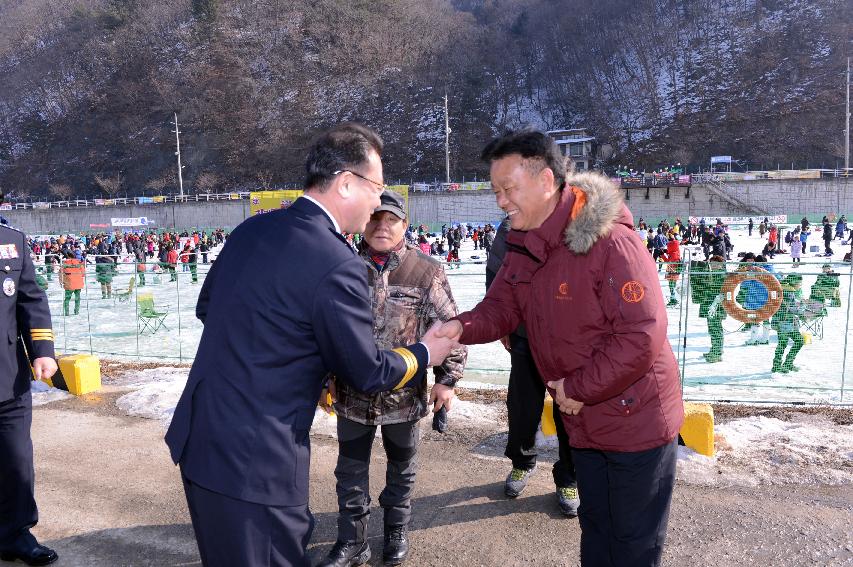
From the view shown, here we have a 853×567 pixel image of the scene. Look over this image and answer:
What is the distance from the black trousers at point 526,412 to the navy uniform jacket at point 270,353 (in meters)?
1.97

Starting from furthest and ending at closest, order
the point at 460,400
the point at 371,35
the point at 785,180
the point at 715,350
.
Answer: the point at 371,35
the point at 785,180
the point at 715,350
the point at 460,400

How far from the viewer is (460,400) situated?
594cm

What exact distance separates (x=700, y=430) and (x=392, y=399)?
2.45 meters

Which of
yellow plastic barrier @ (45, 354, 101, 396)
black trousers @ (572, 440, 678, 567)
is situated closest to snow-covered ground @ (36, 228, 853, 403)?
yellow plastic barrier @ (45, 354, 101, 396)

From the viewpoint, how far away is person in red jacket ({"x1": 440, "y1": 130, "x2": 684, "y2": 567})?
2156 millimetres

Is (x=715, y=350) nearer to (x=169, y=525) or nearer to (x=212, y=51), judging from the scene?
(x=169, y=525)

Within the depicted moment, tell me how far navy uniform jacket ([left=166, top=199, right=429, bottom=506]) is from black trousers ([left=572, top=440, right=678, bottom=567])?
1.04 m

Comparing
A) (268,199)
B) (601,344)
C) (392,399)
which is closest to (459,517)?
(392,399)

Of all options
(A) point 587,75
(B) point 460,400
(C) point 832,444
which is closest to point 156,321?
(B) point 460,400

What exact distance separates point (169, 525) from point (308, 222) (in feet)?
8.77

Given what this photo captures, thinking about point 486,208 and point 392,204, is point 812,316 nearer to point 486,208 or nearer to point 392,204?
point 392,204

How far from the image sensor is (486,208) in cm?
5269

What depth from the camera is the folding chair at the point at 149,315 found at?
10852 mm

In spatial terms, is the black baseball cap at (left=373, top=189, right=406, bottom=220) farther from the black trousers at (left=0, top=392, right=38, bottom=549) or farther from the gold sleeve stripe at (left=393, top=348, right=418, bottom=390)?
the black trousers at (left=0, top=392, right=38, bottom=549)
